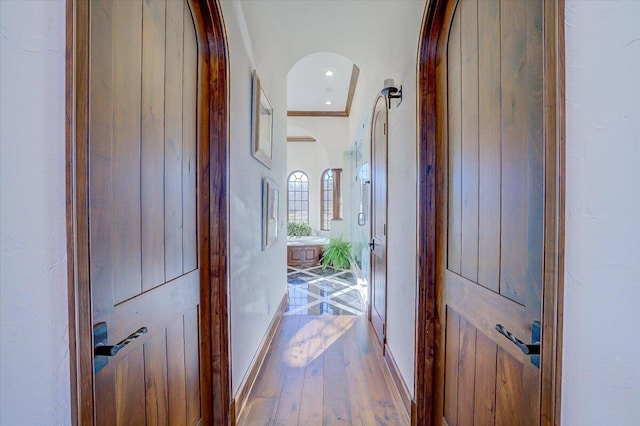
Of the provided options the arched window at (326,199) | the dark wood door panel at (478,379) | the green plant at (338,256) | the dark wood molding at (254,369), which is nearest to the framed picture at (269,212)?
the dark wood molding at (254,369)

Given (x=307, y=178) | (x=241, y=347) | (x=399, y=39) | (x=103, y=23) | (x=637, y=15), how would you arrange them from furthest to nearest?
(x=307, y=178) < (x=399, y=39) < (x=241, y=347) < (x=103, y=23) < (x=637, y=15)

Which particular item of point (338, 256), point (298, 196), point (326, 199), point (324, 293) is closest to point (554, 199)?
point (324, 293)

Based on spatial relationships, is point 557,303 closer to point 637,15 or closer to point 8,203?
point 637,15

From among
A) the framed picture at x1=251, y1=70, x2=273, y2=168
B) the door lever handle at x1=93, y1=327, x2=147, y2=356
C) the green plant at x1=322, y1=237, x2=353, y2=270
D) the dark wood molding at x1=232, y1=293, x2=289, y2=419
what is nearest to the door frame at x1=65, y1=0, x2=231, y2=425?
the dark wood molding at x1=232, y1=293, x2=289, y2=419

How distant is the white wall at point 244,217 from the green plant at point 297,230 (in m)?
5.63

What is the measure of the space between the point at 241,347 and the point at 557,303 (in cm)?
163

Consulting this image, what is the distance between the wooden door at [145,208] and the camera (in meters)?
0.76

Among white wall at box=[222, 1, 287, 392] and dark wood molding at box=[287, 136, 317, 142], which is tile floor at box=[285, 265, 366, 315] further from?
dark wood molding at box=[287, 136, 317, 142]

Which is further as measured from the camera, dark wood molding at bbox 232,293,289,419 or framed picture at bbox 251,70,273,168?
framed picture at bbox 251,70,273,168

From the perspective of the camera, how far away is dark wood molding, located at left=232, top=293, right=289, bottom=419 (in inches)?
65.7

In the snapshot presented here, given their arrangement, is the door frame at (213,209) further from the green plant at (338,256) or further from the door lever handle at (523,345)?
the green plant at (338,256)

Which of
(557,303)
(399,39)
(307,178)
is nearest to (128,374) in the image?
(557,303)

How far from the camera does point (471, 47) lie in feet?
3.84

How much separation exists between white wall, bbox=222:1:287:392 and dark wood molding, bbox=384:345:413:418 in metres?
0.96
